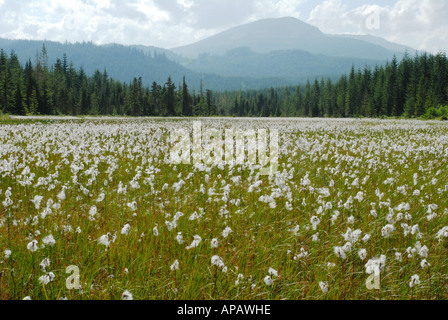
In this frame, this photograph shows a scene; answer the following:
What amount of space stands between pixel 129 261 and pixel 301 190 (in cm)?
339

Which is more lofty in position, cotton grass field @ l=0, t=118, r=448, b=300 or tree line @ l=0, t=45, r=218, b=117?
tree line @ l=0, t=45, r=218, b=117

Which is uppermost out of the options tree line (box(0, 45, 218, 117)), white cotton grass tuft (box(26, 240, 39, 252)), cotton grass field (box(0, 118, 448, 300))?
tree line (box(0, 45, 218, 117))

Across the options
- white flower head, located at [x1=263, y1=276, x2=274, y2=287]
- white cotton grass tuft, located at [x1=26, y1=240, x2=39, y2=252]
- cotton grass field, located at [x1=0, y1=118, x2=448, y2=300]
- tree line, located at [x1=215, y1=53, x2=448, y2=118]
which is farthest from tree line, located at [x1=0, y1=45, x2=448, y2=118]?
white cotton grass tuft, located at [x1=26, y1=240, x2=39, y2=252]

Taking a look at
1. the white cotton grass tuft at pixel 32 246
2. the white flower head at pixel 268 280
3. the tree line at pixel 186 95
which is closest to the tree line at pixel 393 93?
the tree line at pixel 186 95

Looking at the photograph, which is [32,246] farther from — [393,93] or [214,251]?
[393,93]

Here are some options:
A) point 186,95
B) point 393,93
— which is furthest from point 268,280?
point 186,95

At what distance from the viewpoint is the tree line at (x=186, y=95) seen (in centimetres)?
6562

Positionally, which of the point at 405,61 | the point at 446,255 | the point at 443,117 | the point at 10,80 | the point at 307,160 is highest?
the point at 405,61

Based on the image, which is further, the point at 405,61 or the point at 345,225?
the point at 405,61

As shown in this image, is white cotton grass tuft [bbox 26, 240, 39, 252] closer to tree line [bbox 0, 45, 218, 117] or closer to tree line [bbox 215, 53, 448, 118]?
tree line [bbox 215, 53, 448, 118]

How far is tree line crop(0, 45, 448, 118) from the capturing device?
6562 cm

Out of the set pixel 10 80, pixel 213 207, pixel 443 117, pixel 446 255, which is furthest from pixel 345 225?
pixel 10 80
